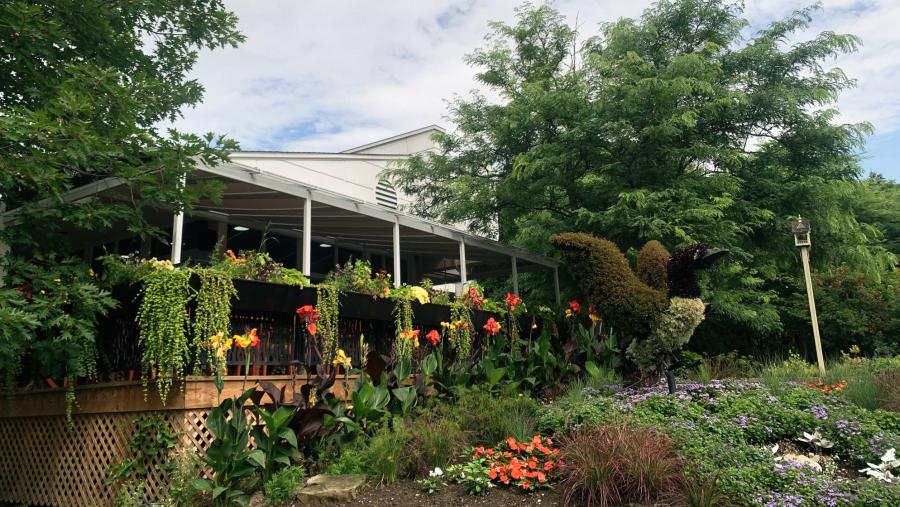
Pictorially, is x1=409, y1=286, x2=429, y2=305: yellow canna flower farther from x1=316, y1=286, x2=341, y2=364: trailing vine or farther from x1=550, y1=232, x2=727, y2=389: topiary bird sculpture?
x1=550, y1=232, x2=727, y2=389: topiary bird sculpture

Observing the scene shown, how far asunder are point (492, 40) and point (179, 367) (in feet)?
35.7

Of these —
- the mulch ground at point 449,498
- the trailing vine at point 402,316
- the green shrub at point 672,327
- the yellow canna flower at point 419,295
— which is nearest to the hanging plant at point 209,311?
the mulch ground at point 449,498

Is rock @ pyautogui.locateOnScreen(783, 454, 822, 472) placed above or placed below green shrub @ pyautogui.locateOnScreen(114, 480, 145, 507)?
above

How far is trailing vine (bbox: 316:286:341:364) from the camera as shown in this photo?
6.82 m

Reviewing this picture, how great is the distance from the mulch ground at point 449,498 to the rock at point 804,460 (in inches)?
78.0

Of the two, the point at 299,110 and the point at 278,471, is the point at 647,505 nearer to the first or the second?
the point at 278,471

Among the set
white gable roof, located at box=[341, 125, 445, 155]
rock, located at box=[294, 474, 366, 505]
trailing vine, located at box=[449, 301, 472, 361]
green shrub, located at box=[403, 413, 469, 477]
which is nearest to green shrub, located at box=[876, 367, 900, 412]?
green shrub, located at box=[403, 413, 469, 477]

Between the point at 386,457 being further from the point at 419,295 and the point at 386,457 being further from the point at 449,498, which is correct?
the point at 419,295

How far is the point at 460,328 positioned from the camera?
28.0 ft

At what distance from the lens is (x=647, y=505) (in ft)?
14.5

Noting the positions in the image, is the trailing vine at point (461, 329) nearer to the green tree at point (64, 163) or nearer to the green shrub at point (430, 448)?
the green shrub at point (430, 448)

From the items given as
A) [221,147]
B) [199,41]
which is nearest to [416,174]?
[199,41]

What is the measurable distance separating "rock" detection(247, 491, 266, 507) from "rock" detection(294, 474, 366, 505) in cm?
28

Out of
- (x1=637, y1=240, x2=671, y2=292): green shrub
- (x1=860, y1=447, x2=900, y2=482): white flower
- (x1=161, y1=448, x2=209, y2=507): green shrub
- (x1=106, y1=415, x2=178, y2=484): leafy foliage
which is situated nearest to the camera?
(x1=860, y1=447, x2=900, y2=482): white flower
